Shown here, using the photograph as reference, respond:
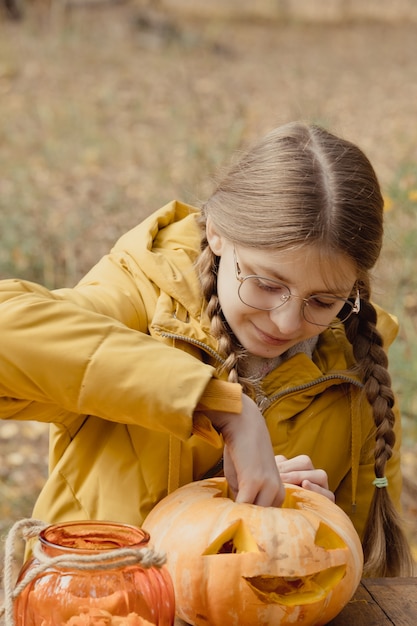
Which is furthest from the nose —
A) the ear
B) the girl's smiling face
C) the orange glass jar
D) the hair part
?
the orange glass jar

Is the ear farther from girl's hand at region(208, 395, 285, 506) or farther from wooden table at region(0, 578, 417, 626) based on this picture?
wooden table at region(0, 578, 417, 626)

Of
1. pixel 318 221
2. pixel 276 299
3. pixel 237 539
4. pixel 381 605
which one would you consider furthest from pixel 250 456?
pixel 318 221

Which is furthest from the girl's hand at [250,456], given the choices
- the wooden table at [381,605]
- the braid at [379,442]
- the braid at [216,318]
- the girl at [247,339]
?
the braid at [379,442]

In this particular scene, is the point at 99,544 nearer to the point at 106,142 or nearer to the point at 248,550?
the point at 248,550

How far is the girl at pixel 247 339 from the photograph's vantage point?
1.64 metres

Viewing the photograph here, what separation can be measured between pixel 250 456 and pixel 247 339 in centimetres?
49

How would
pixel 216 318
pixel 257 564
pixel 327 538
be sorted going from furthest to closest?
pixel 216 318 → pixel 327 538 → pixel 257 564

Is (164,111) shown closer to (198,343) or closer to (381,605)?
(198,343)

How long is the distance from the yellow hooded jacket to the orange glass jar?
29 cm

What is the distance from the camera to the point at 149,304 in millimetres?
2043

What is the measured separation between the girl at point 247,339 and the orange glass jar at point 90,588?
30 centimetres

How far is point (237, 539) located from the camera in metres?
1.52

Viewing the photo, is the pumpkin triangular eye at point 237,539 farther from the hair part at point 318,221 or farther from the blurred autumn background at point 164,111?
the blurred autumn background at point 164,111

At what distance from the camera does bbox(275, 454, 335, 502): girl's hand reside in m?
1.76
